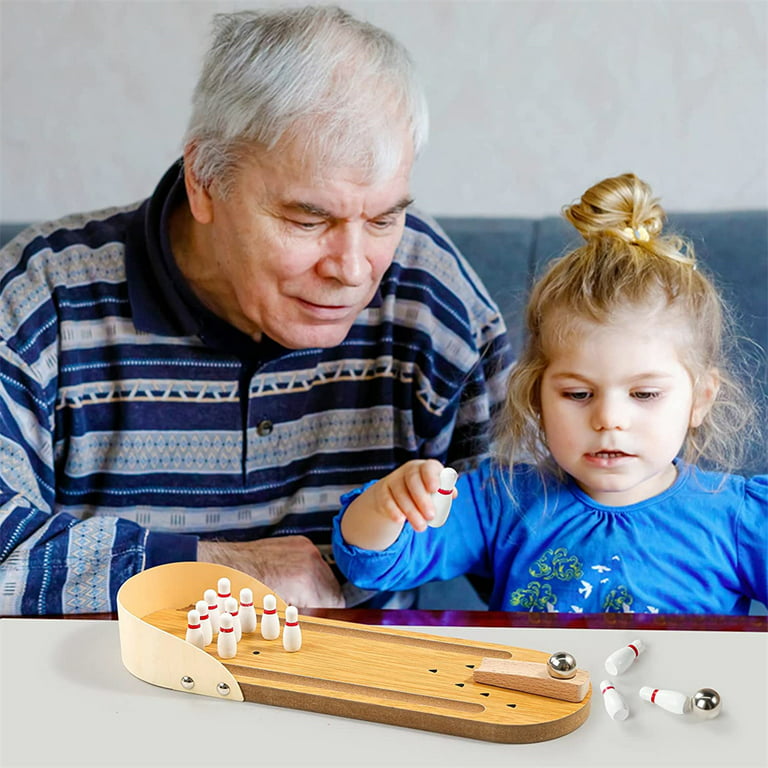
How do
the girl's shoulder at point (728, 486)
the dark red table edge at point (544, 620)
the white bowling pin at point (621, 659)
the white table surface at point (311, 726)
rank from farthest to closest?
the girl's shoulder at point (728, 486), the dark red table edge at point (544, 620), the white bowling pin at point (621, 659), the white table surface at point (311, 726)

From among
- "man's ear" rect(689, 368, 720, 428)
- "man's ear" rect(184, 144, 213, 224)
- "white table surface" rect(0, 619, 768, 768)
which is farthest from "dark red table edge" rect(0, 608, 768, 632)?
"man's ear" rect(184, 144, 213, 224)

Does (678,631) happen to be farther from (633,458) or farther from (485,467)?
(485,467)

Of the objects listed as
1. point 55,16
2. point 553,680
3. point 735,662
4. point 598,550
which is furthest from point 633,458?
point 55,16

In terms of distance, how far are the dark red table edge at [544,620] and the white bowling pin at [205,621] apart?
0.13m

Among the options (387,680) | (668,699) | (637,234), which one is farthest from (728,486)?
(387,680)

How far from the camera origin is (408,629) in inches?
43.4

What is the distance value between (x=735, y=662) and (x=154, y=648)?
0.59 metres

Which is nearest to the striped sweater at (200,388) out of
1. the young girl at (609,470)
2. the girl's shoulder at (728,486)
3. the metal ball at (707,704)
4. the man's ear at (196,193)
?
the man's ear at (196,193)

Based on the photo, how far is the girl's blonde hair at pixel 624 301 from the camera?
1431 mm

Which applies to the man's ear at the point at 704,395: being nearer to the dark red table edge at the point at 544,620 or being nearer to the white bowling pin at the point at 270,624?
the dark red table edge at the point at 544,620

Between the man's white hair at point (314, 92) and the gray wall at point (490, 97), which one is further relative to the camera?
the gray wall at point (490, 97)

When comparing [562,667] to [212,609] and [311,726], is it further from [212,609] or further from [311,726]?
[212,609]

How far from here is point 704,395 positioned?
4.84ft

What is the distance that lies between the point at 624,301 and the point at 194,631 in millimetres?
744
